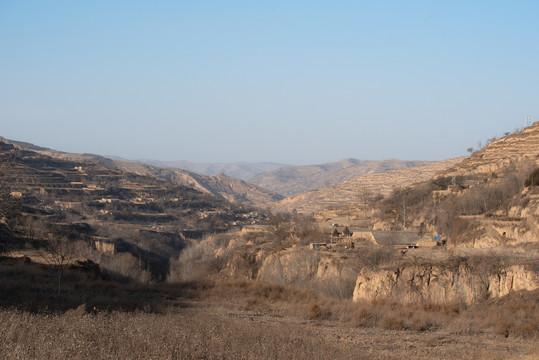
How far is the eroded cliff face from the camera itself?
73.5 feet

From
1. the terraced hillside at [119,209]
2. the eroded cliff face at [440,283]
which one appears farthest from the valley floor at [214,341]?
the terraced hillside at [119,209]

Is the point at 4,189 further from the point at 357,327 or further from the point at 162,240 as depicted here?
the point at 162,240

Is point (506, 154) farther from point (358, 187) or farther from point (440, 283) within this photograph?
point (358, 187)

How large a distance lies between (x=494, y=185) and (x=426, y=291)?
940 inches

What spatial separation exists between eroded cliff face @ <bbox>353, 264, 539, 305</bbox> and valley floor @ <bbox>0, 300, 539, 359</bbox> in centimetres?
627

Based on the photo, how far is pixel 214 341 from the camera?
11.6 meters

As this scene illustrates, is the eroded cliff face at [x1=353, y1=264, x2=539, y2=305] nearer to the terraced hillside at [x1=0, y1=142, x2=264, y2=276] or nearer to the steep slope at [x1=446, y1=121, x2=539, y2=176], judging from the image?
the terraced hillside at [x1=0, y1=142, x2=264, y2=276]

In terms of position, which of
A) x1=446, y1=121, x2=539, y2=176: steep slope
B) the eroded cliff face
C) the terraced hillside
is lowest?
the terraced hillside

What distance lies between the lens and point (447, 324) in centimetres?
1884

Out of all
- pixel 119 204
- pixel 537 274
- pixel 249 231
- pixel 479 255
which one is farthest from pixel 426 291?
pixel 119 204

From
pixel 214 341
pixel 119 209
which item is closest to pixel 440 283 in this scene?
pixel 214 341

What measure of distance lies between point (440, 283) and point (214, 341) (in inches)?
606

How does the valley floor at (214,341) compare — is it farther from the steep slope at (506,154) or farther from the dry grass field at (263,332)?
the steep slope at (506,154)

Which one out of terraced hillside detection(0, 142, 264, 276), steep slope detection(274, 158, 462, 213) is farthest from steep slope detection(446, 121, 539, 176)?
steep slope detection(274, 158, 462, 213)
